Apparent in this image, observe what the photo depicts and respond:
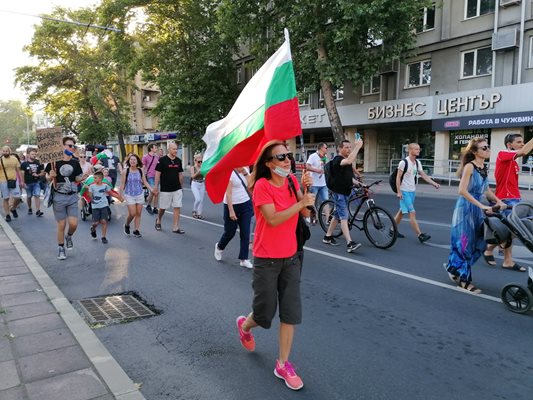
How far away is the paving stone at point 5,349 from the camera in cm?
362

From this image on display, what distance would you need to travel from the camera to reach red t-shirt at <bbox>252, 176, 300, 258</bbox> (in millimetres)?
3248

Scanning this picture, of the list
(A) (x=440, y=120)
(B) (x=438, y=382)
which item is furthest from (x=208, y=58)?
(B) (x=438, y=382)

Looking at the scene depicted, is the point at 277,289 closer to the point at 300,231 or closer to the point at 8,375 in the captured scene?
the point at 300,231

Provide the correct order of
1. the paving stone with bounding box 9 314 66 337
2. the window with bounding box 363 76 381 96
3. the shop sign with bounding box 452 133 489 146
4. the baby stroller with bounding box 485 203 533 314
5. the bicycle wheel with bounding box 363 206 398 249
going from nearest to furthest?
1. the paving stone with bounding box 9 314 66 337
2. the baby stroller with bounding box 485 203 533 314
3. the bicycle wheel with bounding box 363 206 398 249
4. the shop sign with bounding box 452 133 489 146
5. the window with bounding box 363 76 381 96

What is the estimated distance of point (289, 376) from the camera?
329 centimetres

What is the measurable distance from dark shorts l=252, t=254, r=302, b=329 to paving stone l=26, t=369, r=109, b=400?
122cm

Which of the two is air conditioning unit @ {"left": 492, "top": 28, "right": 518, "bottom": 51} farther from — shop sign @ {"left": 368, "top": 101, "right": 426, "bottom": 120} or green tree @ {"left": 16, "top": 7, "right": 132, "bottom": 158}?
green tree @ {"left": 16, "top": 7, "right": 132, "bottom": 158}

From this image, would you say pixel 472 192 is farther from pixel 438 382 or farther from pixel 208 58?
pixel 208 58

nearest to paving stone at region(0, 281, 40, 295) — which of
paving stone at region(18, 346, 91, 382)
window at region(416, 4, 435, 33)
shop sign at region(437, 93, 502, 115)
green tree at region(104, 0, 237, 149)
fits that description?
paving stone at region(18, 346, 91, 382)

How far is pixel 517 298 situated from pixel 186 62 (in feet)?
96.9

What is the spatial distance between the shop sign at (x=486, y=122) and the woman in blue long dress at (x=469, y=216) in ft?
50.4

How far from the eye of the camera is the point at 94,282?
6.06m

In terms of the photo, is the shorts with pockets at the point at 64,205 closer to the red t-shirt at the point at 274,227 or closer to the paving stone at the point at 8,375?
the paving stone at the point at 8,375

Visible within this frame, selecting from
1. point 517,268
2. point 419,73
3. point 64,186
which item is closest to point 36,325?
point 64,186
